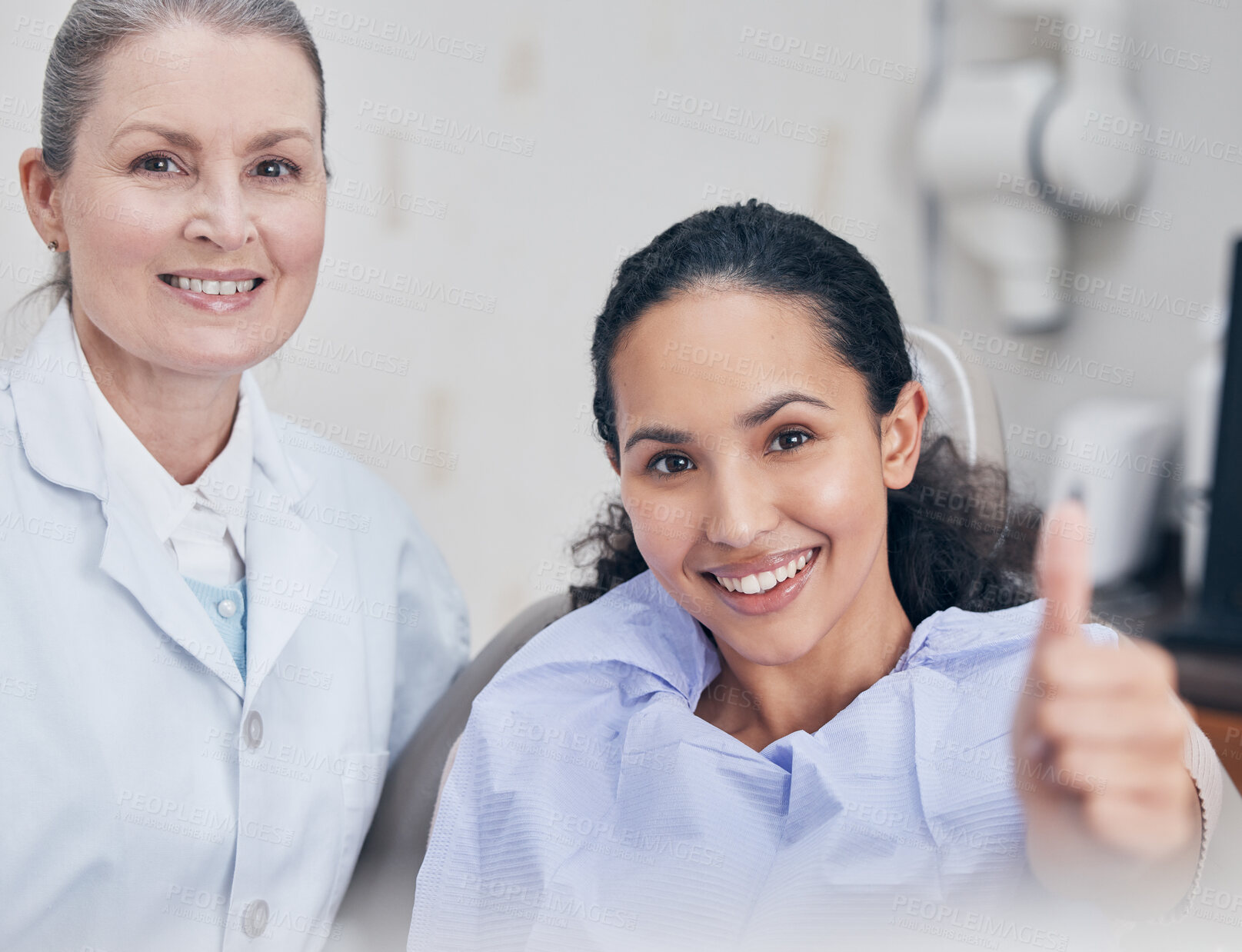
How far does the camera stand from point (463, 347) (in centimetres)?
131

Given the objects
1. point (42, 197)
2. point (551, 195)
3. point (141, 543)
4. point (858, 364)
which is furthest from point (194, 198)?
point (551, 195)

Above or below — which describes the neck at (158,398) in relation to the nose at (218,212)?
below

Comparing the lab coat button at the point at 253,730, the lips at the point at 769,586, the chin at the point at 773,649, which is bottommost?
the lab coat button at the point at 253,730

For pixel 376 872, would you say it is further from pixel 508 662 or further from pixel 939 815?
pixel 939 815

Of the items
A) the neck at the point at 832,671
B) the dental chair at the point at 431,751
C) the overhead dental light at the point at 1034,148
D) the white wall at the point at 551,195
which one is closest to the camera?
the neck at the point at 832,671

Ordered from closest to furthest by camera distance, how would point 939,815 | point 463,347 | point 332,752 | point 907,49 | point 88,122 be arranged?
point 939,815 < point 88,122 < point 332,752 < point 463,347 < point 907,49

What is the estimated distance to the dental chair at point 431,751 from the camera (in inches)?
34.9

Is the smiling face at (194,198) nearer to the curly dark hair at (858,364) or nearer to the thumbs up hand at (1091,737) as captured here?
the curly dark hair at (858,364)

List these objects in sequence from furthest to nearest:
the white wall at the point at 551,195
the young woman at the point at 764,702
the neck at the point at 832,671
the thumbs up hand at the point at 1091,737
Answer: the white wall at the point at 551,195 → the neck at the point at 832,671 → the young woman at the point at 764,702 → the thumbs up hand at the point at 1091,737

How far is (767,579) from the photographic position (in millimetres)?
677

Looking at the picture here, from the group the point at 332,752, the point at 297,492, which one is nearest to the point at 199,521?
the point at 297,492

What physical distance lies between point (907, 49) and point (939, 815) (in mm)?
1116

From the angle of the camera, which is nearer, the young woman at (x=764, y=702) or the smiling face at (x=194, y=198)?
the young woman at (x=764, y=702)

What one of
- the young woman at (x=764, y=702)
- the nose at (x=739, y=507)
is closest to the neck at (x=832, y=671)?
the young woman at (x=764, y=702)
